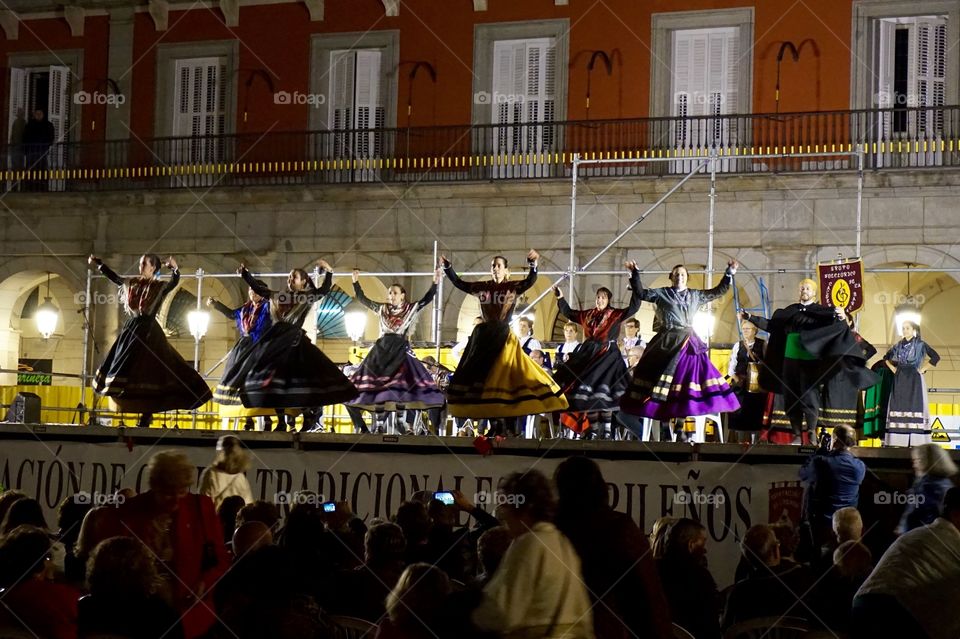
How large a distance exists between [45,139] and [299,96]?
4.54 m

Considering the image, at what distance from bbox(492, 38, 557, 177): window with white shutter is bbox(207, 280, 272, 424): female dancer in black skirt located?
8003mm

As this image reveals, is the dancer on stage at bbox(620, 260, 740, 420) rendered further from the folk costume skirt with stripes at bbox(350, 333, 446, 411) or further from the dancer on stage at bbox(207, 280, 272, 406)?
the dancer on stage at bbox(207, 280, 272, 406)

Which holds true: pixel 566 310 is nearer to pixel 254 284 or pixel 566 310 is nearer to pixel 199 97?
pixel 254 284

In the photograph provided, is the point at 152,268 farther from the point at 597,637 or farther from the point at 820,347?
the point at 597,637

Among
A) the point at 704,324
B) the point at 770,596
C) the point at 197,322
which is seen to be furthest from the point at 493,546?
the point at 197,322

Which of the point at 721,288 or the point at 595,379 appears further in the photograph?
the point at 595,379

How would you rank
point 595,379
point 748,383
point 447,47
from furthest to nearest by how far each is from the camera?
1. point 447,47
2. point 748,383
3. point 595,379

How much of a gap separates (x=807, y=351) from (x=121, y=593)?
7.89 m

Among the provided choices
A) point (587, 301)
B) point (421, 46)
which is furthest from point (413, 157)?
point (587, 301)

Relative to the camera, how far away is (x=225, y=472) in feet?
28.2

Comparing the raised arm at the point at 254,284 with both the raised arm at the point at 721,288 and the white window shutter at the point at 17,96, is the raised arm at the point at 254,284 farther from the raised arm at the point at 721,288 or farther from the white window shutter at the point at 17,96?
the white window shutter at the point at 17,96

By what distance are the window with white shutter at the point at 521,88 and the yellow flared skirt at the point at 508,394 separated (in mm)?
9761

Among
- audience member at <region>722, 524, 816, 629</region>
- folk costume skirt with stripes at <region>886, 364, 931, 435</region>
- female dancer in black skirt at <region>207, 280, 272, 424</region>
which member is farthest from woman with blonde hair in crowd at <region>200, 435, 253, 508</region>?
folk costume skirt with stripes at <region>886, 364, 931, 435</region>

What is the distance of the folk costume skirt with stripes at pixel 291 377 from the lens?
1212cm
